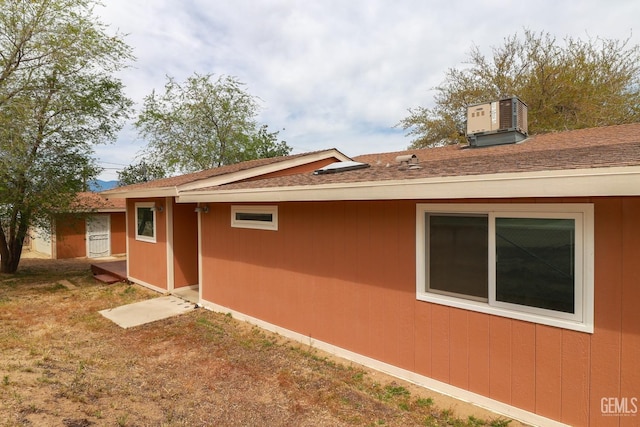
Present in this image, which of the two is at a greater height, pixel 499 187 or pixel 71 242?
pixel 499 187

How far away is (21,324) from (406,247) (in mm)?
6993

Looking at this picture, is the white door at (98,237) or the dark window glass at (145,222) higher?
the dark window glass at (145,222)

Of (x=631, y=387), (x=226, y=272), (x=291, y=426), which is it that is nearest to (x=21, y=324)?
(x=226, y=272)

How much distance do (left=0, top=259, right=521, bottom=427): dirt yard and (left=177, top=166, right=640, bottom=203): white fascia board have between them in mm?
2159

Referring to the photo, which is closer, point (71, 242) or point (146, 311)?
point (146, 311)

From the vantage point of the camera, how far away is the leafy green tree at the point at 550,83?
1303cm

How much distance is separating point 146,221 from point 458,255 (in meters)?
8.32

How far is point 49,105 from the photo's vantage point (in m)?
9.97

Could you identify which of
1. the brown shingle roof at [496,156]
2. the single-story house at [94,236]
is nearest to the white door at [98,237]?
the single-story house at [94,236]

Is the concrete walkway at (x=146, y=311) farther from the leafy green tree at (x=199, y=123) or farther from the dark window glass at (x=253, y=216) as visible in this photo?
the leafy green tree at (x=199, y=123)

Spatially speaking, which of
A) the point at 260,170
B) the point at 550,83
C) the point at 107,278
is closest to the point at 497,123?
the point at 260,170

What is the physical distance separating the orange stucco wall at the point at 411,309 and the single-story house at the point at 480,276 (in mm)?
13

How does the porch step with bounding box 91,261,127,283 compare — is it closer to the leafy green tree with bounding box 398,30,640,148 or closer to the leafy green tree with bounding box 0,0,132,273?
the leafy green tree with bounding box 0,0,132,273

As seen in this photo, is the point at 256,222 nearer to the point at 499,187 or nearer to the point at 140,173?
the point at 499,187
